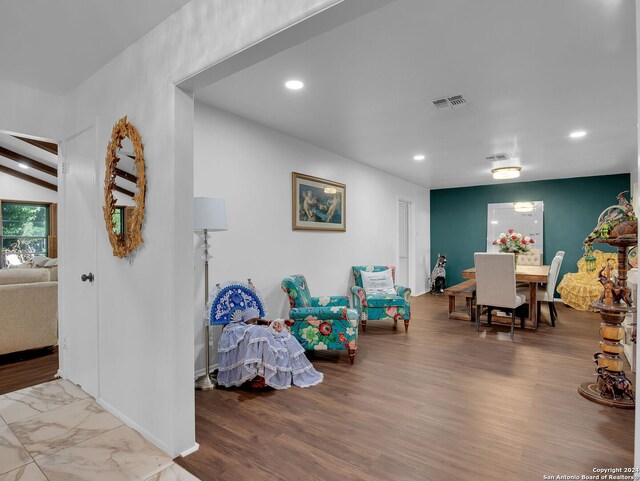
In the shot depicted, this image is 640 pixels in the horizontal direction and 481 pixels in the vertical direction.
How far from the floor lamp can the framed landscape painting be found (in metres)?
1.44

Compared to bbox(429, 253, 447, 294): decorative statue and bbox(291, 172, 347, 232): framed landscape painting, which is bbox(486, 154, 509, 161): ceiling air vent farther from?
bbox(429, 253, 447, 294): decorative statue

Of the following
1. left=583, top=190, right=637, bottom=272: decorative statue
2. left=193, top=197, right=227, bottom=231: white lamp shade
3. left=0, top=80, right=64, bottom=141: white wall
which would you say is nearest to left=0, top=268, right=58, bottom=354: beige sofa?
left=0, top=80, right=64, bottom=141: white wall

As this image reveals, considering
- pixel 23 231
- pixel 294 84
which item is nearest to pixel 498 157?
pixel 294 84

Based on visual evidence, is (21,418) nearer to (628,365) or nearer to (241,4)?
(241,4)

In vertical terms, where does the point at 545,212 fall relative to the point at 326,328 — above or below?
above

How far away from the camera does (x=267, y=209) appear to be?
3.93 metres

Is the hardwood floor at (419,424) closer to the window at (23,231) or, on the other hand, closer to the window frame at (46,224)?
the window frame at (46,224)

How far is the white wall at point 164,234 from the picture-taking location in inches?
74.9

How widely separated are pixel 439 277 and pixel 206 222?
6.52 metres

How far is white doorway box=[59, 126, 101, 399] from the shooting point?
2.74 meters

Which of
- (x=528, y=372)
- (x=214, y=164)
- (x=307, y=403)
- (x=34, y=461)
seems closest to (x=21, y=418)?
(x=34, y=461)

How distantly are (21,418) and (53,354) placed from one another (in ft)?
5.34

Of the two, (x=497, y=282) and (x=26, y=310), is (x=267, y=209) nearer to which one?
(x=26, y=310)

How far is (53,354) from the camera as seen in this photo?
3.88m
